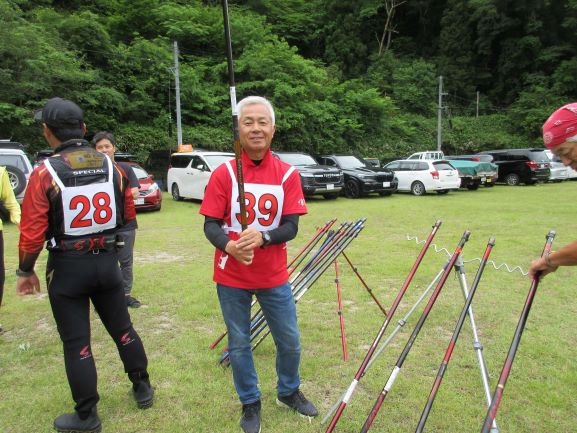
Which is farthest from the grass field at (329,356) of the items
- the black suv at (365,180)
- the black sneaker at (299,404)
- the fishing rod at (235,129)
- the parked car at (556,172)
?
the parked car at (556,172)

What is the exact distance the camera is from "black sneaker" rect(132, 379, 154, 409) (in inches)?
117

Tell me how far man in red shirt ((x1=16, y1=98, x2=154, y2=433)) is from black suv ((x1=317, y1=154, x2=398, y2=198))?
1313 cm

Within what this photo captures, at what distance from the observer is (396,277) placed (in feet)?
19.3

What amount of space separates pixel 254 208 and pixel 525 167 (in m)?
19.8

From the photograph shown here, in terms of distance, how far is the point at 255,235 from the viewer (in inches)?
95.7

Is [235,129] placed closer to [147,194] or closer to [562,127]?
[562,127]

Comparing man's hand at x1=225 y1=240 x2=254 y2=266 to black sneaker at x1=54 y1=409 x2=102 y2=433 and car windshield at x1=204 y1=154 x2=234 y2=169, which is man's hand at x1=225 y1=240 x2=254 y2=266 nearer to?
black sneaker at x1=54 y1=409 x2=102 y2=433

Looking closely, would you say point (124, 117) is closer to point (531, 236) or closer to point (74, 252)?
point (531, 236)

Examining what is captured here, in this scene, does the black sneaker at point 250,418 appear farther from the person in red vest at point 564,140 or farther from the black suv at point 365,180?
the black suv at point 365,180

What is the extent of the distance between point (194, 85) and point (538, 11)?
3154cm

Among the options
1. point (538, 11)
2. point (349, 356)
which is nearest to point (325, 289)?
point (349, 356)

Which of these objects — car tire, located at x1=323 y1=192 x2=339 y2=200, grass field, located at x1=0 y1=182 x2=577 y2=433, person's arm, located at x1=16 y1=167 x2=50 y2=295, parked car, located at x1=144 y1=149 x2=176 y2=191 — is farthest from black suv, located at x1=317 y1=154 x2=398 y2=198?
person's arm, located at x1=16 y1=167 x2=50 y2=295

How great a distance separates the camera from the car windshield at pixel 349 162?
16.7 metres

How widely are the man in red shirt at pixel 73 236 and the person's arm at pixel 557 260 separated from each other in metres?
2.40
